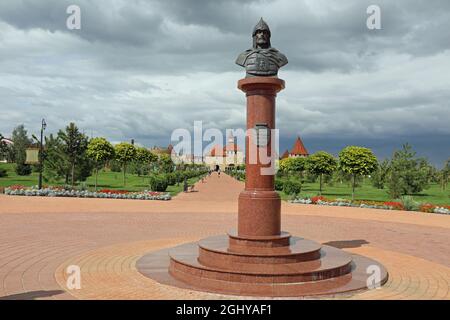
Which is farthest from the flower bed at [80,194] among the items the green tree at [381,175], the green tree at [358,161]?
the green tree at [381,175]

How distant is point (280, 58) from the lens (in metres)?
7.85

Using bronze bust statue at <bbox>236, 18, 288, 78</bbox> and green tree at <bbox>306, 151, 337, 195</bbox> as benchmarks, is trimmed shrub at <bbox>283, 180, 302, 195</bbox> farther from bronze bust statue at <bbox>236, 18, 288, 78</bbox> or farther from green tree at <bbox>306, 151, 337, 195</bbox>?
bronze bust statue at <bbox>236, 18, 288, 78</bbox>

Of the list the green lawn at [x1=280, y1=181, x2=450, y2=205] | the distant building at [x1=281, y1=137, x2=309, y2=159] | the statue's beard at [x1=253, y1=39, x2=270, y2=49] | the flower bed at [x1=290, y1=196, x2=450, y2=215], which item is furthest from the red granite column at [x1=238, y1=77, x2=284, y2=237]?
the distant building at [x1=281, y1=137, x2=309, y2=159]

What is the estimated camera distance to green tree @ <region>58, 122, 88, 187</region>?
2936 cm

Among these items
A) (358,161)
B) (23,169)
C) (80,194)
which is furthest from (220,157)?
(80,194)

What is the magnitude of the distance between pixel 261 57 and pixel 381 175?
1403 inches

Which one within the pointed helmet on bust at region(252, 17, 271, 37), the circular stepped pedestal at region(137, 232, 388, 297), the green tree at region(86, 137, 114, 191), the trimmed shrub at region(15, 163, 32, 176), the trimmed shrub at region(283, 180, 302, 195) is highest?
the pointed helmet on bust at region(252, 17, 271, 37)

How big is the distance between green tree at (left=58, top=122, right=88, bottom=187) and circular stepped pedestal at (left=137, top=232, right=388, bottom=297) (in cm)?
2383

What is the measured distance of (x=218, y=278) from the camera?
646 cm

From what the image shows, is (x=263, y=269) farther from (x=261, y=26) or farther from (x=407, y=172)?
(x=407, y=172)

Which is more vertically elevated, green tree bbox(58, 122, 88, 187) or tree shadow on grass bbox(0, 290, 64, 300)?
green tree bbox(58, 122, 88, 187)

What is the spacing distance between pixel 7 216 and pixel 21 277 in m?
9.27

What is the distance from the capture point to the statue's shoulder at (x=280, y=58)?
784 centimetres
